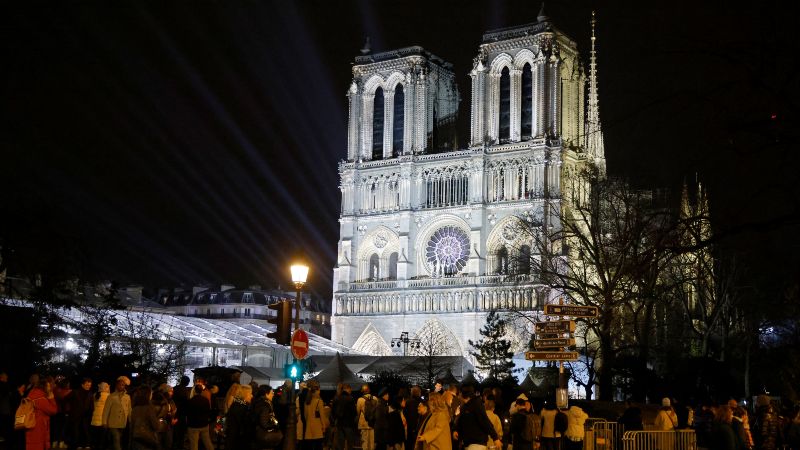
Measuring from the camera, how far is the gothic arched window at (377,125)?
80.4 meters

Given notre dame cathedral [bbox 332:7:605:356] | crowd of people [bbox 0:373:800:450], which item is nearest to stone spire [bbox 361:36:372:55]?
notre dame cathedral [bbox 332:7:605:356]

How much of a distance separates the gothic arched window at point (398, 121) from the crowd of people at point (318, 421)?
177 ft

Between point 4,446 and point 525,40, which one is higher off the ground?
point 525,40

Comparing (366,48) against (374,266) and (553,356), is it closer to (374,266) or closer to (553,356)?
(374,266)

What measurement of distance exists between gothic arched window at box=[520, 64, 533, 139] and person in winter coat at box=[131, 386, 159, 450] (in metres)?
59.1

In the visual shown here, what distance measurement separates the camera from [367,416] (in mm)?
22406

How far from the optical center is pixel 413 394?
21031 millimetres

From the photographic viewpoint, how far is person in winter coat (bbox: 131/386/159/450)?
16.0 m

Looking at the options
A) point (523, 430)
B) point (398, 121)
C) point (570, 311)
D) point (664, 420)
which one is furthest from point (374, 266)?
point (523, 430)

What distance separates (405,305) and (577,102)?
19.0 metres

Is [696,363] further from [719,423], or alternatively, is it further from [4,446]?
[4,446]

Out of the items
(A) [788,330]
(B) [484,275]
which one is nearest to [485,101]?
(B) [484,275]

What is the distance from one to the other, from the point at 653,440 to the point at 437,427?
7.36 m

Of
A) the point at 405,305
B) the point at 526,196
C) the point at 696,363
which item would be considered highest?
the point at 526,196
